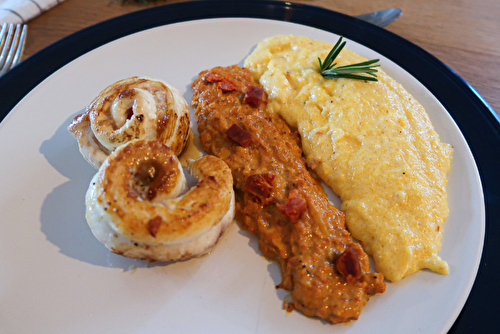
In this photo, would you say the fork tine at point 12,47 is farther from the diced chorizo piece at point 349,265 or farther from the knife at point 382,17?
the knife at point 382,17

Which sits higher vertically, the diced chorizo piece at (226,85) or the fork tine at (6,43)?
the diced chorizo piece at (226,85)

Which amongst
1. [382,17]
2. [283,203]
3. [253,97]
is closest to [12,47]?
[253,97]

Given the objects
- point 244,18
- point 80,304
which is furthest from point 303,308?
point 244,18

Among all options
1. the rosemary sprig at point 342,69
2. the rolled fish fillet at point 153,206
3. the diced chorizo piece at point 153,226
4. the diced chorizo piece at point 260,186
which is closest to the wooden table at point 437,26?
the rosemary sprig at point 342,69

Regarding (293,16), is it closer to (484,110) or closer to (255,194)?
(484,110)

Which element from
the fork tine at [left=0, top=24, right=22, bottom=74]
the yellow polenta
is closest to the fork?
the fork tine at [left=0, top=24, right=22, bottom=74]

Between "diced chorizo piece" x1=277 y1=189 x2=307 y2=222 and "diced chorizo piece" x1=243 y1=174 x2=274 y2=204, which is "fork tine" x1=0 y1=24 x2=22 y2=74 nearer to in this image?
"diced chorizo piece" x1=243 y1=174 x2=274 y2=204

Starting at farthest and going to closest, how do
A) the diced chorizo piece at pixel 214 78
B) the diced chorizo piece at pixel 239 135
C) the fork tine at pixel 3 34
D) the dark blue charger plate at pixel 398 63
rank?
the fork tine at pixel 3 34 < the diced chorizo piece at pixel 214 78 < the diced chorizo piece at pixel 239 135 < the dark blue charger plate at pixel 398 63
